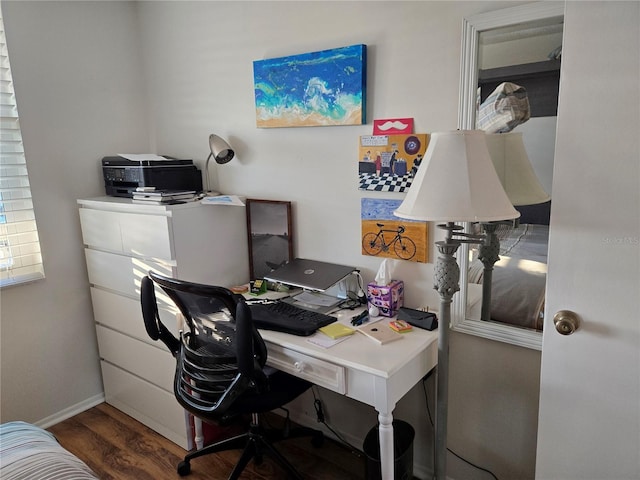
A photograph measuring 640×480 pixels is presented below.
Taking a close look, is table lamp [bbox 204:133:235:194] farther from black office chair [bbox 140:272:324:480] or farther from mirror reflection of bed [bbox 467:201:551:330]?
mirror reflection of bed [bbox 467:201:551:330]

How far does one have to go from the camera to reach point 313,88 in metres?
1.98

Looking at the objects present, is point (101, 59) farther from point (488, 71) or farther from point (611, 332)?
point (611, 332)

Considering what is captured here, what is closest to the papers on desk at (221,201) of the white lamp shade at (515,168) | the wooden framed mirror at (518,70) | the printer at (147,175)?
the printer at (147,175)

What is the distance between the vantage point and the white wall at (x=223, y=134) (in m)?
1.71

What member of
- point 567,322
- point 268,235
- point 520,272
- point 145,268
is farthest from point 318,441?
point 567,322

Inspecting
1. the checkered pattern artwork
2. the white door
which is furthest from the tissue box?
the white door

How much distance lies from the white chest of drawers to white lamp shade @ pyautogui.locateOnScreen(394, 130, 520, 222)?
1.23m

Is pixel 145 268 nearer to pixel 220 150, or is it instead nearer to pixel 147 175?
pixel 147 175

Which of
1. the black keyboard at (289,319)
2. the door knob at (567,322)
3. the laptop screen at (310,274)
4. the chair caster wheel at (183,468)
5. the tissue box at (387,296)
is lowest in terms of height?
the chair caster wheel at (183,468)

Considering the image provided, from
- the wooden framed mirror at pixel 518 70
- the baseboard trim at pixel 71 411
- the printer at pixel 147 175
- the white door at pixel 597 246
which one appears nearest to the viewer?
the white door at pixel 597 246

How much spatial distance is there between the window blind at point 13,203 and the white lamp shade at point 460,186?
2.08 m

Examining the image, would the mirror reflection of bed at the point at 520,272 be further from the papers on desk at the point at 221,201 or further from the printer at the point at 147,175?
the printer at the point at 147,175

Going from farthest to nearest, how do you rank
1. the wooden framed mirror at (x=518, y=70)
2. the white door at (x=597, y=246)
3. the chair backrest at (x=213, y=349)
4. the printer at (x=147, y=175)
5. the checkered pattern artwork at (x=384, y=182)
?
the printer at (x=147, y=175) < the checkered pattern artwork at (x=384, y=182) < the chair backrest at (x=213, y=349) < the wooden framed mirror at (x=518, y=70) < the white door at (x=597, y=246)

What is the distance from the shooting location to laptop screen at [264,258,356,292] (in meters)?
1.93
